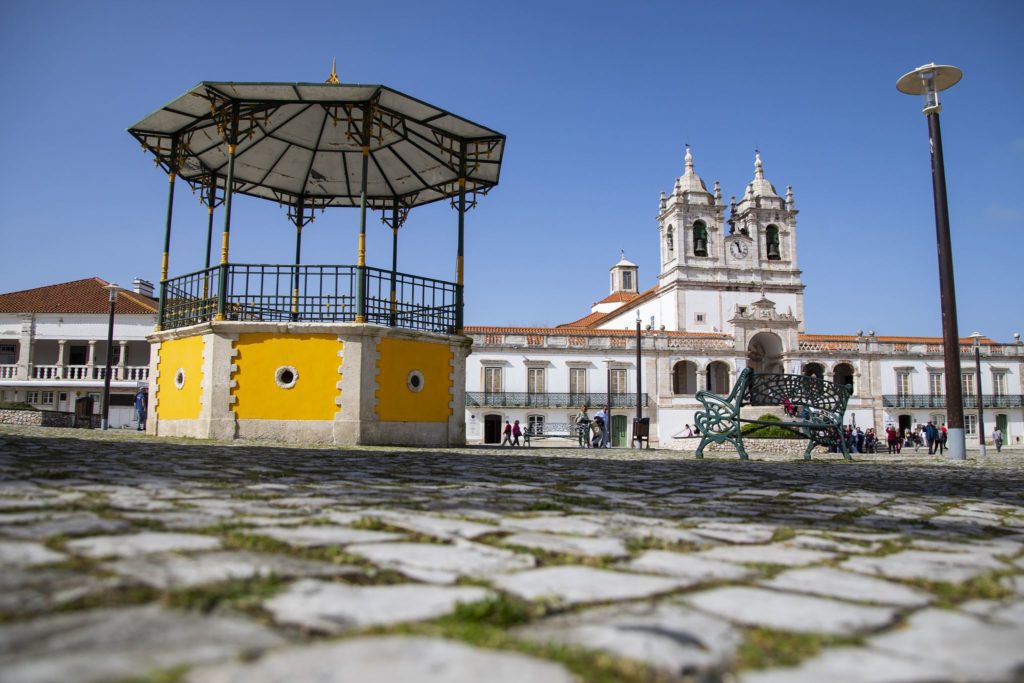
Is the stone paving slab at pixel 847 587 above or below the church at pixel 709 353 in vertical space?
below

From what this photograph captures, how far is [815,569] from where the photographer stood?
2180 millimetres

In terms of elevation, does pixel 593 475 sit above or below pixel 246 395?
below

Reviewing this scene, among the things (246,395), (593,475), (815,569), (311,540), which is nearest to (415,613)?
(311,540)

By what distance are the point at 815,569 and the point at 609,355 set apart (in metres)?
41.9

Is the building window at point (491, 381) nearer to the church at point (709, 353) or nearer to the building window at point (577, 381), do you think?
the church at point (709, 353)

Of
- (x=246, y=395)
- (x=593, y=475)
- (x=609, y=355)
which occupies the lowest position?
(x=593, y=475)

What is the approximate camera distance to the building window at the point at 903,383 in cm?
4667

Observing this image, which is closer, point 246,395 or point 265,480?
point 265,480

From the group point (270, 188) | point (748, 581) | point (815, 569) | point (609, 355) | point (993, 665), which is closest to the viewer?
point (993, 665)

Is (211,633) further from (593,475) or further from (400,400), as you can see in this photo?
(400,400)

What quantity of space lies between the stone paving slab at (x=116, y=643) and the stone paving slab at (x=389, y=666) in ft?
0.25

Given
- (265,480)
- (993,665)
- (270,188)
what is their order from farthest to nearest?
(270,188) < (265,480) < (993,665)

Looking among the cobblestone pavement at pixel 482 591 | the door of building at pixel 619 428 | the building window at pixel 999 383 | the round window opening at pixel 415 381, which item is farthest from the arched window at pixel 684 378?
the cobblestone pavement at pixel 482 591

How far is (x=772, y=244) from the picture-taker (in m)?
54.3
